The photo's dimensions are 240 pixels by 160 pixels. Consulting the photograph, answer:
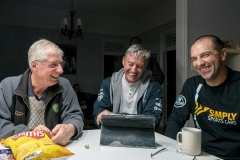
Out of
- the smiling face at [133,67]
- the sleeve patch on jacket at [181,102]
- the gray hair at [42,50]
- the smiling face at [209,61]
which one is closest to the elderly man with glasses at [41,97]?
the gray hair at [42,50]

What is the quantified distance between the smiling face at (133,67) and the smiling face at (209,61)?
0.43 m

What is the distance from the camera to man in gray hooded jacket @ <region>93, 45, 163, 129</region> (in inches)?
62.2

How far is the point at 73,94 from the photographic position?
4.38 ft

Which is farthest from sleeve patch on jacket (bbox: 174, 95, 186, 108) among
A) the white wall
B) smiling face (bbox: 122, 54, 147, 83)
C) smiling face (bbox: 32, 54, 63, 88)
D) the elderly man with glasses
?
the white wall

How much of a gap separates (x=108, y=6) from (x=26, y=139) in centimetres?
476

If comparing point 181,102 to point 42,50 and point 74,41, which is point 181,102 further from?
point 74,41

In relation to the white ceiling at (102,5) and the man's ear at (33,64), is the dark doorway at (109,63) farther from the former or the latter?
the man's ear at (33,64)

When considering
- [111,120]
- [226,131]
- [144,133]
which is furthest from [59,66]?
[226,131]

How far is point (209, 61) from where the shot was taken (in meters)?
1.27

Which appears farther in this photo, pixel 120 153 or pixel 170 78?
pixel 170 78

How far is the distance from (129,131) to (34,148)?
42 centimetres

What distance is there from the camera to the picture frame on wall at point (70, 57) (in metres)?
5.61

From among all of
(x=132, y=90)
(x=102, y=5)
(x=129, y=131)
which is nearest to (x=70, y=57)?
(x=102, y=5)

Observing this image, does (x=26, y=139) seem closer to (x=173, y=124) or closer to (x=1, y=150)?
(x=1, y=150)
